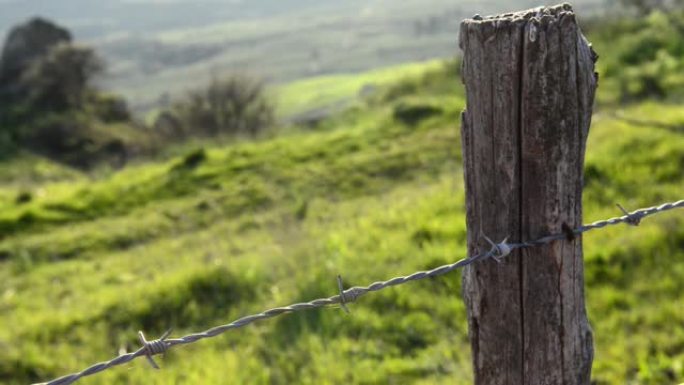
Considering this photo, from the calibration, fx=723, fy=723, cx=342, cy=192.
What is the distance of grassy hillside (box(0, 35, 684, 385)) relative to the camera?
16.3 feet

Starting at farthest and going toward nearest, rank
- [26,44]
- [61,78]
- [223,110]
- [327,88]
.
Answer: [327,88] < [26,44] < [223,110] < [61,78]

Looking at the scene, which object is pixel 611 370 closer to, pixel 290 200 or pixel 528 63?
pixel 528 63

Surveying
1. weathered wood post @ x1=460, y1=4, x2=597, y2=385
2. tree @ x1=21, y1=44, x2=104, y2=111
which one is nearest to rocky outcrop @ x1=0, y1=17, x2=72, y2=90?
tree @ x1=21, y1=44, x2=104, y2=111

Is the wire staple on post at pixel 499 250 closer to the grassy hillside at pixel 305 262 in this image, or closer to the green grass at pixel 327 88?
the grassy hillside at pixel 305 262

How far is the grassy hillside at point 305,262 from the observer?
4977mm

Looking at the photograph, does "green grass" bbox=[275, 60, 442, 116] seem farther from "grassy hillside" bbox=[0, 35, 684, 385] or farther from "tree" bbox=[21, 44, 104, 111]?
"grassy hillside" bbox=[0, 35, 684, 385]

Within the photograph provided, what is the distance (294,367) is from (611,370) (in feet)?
6.68

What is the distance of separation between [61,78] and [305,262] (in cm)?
1697

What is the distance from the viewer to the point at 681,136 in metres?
8.27

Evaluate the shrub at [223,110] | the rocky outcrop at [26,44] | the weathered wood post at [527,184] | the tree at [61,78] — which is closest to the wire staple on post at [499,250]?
the weathered wood post at [527,184]

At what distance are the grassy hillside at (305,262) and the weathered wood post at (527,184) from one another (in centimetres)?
247

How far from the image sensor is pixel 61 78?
69.5 feet

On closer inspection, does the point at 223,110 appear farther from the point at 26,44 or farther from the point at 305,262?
the point at 305,262

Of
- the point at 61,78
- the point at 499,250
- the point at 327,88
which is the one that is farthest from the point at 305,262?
the point at 327,88
